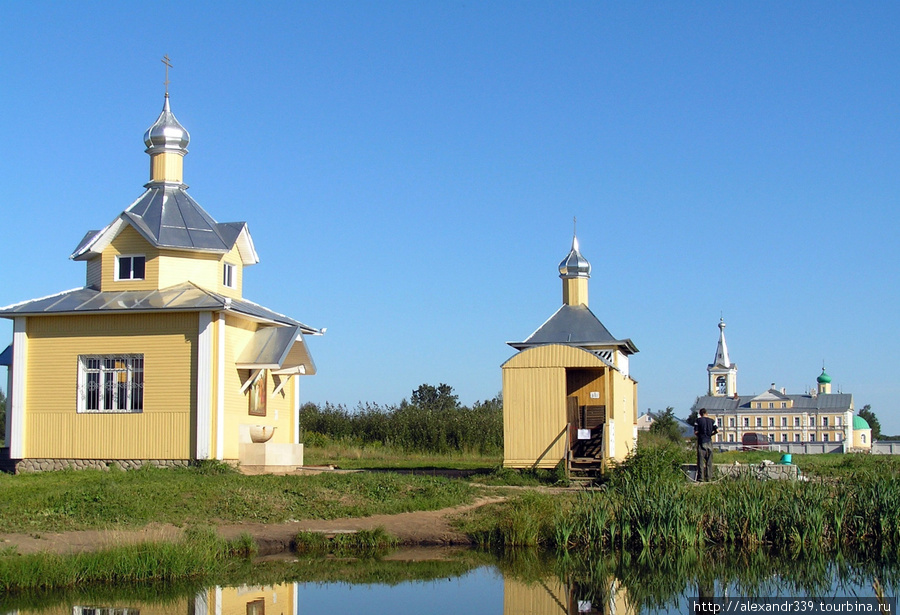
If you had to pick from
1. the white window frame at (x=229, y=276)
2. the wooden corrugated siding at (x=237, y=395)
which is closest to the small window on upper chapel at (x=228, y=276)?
the white window frame at (x=229, y=276)

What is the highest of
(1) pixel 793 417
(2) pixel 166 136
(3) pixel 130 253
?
(2) pixel 166 136

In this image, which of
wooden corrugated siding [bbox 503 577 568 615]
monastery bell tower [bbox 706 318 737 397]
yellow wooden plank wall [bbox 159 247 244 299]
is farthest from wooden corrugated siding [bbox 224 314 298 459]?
monastery bell tower [bbox 706 318 737 397]

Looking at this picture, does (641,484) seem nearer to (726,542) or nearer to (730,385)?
(726,542)

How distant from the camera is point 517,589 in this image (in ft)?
43.7

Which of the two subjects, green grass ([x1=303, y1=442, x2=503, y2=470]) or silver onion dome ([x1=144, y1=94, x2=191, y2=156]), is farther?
green grass ([x1=303, y1=442, x2=503, y2=470])

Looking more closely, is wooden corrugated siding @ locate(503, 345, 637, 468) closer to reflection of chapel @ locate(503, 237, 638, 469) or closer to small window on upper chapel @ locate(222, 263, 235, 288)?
reflection of chapel @ locate(503, 237, 638, 469)

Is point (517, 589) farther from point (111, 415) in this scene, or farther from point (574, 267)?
point (574, 267)

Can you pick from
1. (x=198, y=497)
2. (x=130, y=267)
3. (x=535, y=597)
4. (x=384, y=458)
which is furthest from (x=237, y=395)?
(x=535, y=597)

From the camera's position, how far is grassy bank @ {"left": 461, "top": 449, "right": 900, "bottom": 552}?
15445mm

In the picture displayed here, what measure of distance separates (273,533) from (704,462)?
9781 mm

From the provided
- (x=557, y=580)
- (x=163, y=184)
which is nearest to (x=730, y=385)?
(x=163, y=184)

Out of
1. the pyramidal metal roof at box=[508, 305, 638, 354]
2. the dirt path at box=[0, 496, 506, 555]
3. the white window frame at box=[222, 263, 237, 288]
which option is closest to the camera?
the dirt path at box=[0, 496, 506, 555]

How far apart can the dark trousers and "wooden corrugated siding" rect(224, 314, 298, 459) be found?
10.2 meters

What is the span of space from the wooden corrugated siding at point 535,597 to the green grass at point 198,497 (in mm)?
5362
